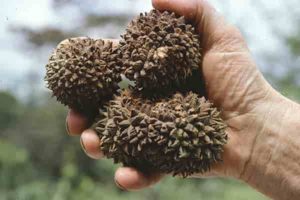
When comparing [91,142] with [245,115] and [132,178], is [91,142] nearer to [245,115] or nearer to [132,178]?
[132,178]

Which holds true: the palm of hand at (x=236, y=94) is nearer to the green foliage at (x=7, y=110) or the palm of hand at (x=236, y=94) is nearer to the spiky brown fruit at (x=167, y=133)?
the spiky brown fruit at (x=167, y=133)

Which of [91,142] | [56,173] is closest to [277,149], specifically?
[91,142]

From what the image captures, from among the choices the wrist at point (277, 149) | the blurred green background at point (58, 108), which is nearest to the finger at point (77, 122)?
the wrist at point (277, 149)

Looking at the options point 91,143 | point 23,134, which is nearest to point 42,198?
point 23,134

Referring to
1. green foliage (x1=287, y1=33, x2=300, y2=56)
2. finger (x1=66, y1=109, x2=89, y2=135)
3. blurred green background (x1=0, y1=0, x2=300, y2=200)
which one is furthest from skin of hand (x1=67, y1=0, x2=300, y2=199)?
green foliage (x1=287, y1=33, x2=300, y2=56)

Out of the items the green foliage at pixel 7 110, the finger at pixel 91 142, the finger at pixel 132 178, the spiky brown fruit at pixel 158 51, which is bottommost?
the green foliage at pixel 7 110

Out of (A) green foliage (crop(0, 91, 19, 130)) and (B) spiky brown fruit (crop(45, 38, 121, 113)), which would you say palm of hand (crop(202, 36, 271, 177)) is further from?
(A) green foliage (crop(0, 91, 19, 130))
